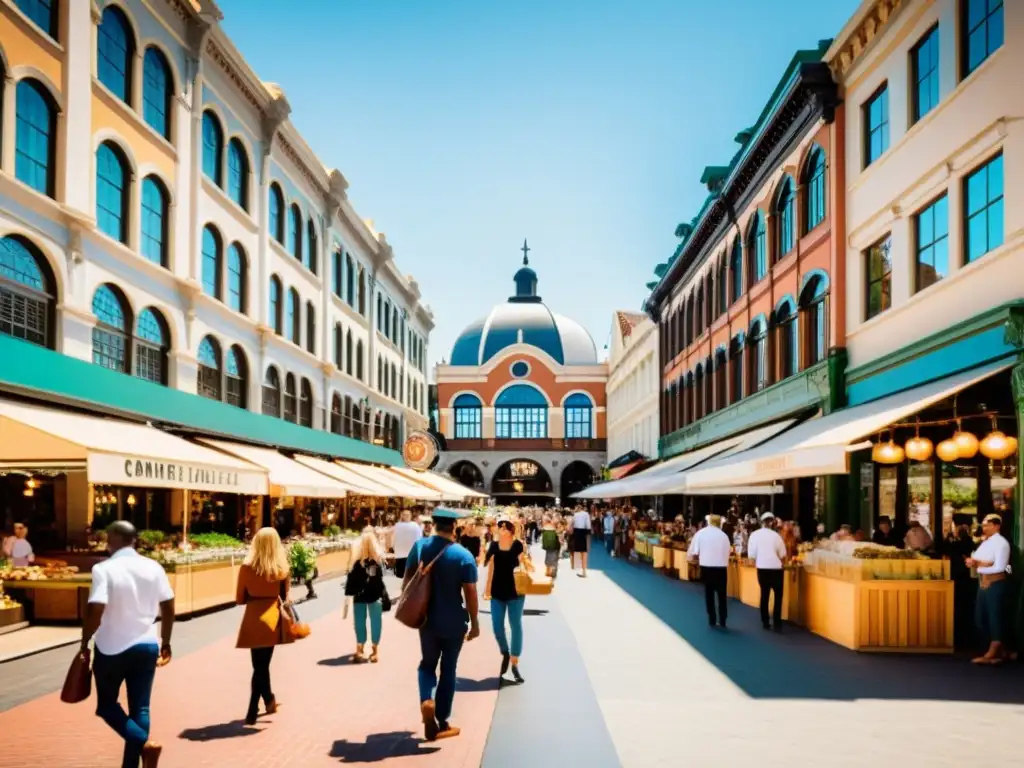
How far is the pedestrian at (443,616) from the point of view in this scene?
26.2 feet

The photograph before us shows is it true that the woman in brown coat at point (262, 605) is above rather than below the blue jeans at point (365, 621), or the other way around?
above

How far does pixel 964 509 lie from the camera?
56.1ft

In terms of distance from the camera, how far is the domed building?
7544 cm

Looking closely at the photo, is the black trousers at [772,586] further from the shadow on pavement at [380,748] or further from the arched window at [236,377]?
the arched window at [236,377]

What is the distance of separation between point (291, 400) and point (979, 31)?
23.2m

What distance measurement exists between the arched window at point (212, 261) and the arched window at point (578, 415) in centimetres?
5163

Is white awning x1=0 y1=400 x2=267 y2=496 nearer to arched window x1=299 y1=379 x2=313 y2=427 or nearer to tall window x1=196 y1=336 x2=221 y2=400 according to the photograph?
tall window x1=196 y1=336 x2=221 y2=400

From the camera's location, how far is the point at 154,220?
875 inches

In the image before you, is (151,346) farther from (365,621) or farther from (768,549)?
(768,549)

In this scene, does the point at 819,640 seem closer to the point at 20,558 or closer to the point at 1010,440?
the point at 1010,440

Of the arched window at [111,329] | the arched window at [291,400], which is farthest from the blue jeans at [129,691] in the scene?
the arched window at [291,400]

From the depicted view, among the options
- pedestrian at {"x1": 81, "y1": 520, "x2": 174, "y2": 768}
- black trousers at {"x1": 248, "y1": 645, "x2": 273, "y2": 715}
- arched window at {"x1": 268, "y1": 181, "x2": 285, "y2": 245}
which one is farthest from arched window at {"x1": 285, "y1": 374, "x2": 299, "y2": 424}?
pedestrian at {"x1": 81, "y1": 520, "x2": 174, "y2": 768}

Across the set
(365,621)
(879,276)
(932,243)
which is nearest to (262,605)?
(365,621)

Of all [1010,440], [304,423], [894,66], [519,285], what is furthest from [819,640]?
[519,285]
